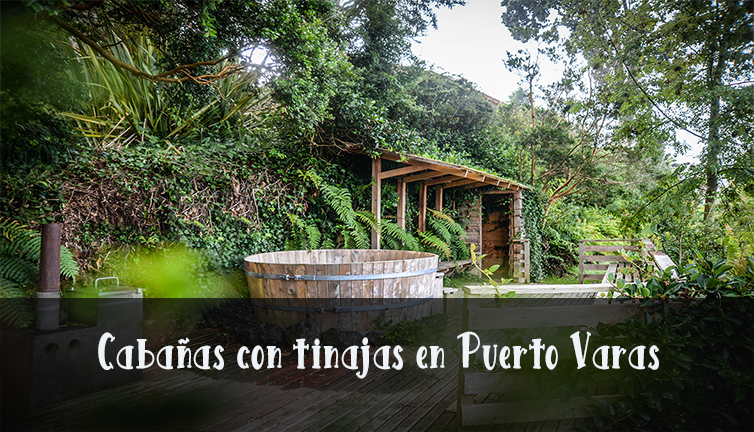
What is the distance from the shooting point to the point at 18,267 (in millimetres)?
3244

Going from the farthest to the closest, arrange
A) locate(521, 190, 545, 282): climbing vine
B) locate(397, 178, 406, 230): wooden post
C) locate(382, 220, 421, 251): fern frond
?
locate(521, 190, 545, 282): climbing vine → locate(397, 178, 406, 230): wooden post → locate(382, 220, 421, 251): fern frond

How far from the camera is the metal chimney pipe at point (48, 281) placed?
2.77 m

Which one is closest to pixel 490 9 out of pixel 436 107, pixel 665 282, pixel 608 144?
pixel 436 107

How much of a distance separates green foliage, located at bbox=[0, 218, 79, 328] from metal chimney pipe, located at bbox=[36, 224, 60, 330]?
11cm

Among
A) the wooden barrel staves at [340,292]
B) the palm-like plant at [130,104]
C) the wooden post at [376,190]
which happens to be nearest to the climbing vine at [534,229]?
the wooden post at [376,190]

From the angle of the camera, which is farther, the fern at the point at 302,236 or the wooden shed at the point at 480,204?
the wooden shed at the point at 480,204

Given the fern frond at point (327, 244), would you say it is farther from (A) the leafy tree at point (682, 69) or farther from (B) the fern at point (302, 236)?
(A) the leafy tree at point (682, 69)

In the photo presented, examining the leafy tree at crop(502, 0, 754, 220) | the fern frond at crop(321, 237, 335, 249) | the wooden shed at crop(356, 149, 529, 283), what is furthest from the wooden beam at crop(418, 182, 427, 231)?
the leafy tree at crop(502, 0, 754, 220)

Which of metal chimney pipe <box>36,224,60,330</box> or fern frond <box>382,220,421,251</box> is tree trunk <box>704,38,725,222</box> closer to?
fern frond <box>382,220,421,251</box>

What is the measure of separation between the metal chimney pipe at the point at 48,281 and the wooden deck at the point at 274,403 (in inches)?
24.2

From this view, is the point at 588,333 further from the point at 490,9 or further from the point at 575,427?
the point at 490,9

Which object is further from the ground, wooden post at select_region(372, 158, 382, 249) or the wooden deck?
wooden post at select_region(372, 158, 382, 249)

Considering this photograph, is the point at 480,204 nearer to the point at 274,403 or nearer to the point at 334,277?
the point at 334,277

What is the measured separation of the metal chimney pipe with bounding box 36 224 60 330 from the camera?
2773 millimetres
